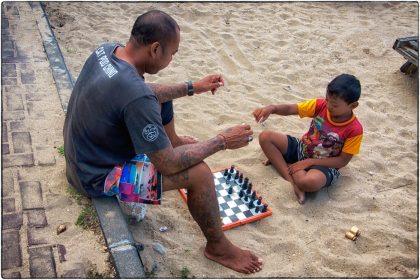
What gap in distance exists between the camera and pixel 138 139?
94.3 inches

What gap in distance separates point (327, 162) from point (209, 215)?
129cm

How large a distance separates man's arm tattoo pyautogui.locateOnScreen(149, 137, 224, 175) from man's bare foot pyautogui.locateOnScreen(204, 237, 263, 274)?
60 centimetres

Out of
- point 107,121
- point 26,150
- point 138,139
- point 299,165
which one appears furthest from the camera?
point 299,165

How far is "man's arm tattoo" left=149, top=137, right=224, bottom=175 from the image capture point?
248cm

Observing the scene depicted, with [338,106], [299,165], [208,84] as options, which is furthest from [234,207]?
[338,106]

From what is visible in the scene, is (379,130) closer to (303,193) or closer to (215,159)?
(303,193)

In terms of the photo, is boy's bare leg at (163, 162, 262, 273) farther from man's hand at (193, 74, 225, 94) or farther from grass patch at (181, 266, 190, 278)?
man's hand at (193, 74, 225, 94)

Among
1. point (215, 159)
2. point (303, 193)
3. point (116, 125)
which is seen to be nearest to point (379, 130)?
point (303, 193)

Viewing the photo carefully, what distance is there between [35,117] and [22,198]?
1.04 meters

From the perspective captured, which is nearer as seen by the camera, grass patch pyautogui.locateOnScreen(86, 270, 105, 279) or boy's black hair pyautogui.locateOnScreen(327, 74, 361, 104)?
grass patch pyautogui.locateOnScreen(86, 270, 105, 279)

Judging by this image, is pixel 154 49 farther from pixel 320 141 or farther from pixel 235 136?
pixel 320 141

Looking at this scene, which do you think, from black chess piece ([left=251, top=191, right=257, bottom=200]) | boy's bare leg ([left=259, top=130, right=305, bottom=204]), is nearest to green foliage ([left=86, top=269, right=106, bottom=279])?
black chess piece ([left=251, top=191, right=257, bottom=200])

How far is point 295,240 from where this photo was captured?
3.13 m

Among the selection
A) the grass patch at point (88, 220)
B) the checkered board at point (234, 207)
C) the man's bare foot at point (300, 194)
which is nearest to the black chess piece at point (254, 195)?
the checkered board at point (234, 207)
